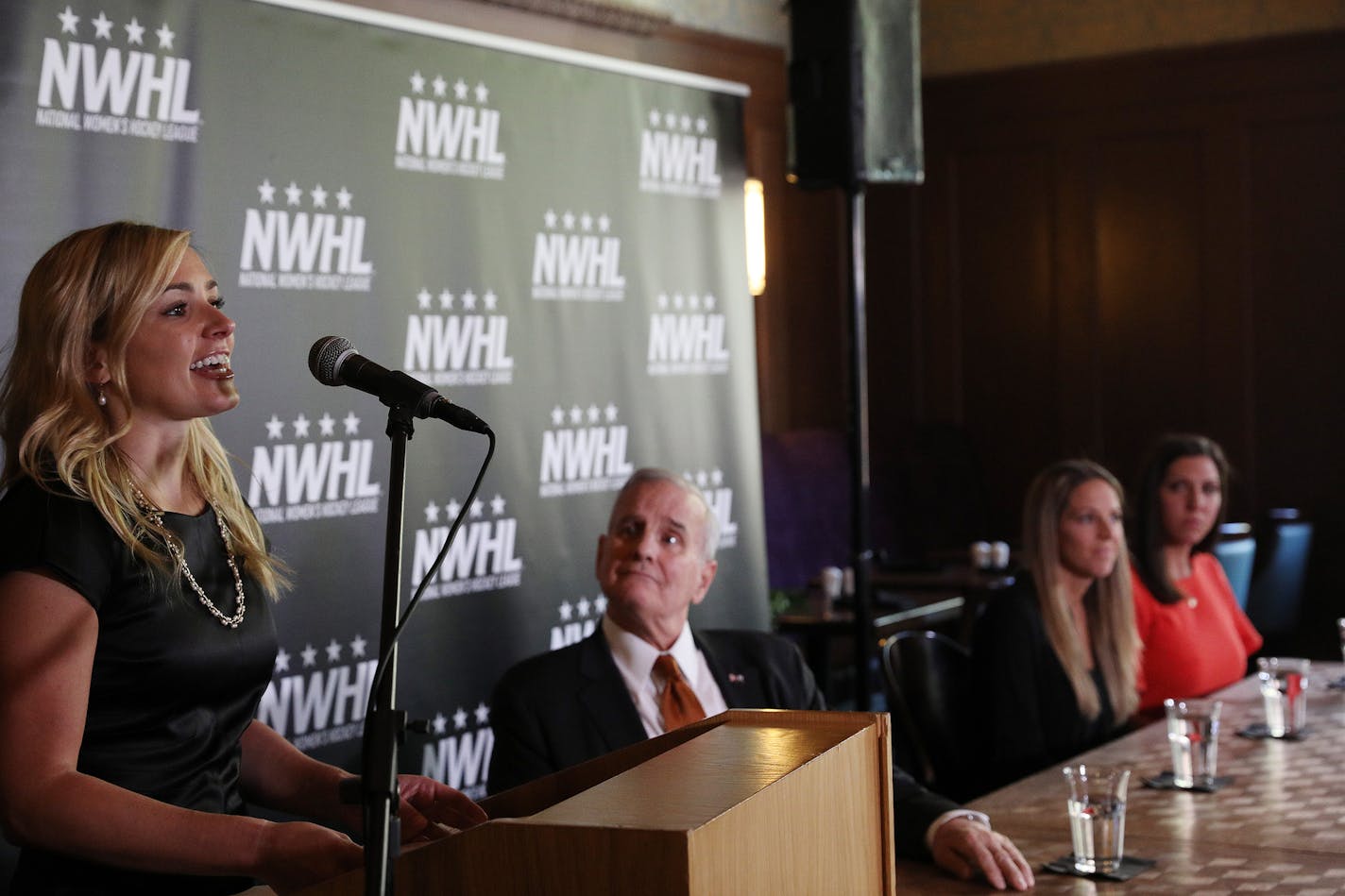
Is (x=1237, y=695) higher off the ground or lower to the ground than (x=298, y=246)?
lower

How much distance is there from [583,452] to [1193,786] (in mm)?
1787

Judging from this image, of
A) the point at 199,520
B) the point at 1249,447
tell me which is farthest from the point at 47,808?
the point at 1249,447

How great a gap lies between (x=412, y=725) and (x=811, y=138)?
135 inches

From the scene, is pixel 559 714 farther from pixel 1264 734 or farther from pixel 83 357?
pixel 1264 734

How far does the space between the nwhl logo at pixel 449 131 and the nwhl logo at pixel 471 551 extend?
779mm

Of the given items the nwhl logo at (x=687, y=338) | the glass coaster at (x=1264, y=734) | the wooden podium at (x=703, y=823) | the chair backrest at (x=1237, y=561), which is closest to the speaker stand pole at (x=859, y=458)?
the nwhl logo at (x=687, y=338)

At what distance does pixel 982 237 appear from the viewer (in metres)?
8.44

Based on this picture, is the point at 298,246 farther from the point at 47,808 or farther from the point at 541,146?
the point at 47,808

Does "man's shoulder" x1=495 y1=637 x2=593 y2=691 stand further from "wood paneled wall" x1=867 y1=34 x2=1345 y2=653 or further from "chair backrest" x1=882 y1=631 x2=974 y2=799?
"wood paneled wall" x1=867 y1=34 x2=1345 y2=653

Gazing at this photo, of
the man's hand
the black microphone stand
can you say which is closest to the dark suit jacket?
the man's hand

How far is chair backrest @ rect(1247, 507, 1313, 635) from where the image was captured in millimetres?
6590

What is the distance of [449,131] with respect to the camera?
3.57m

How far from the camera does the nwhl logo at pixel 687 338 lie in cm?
418

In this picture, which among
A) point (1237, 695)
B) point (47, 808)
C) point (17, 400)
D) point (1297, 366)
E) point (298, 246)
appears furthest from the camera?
point (1297, 366)
